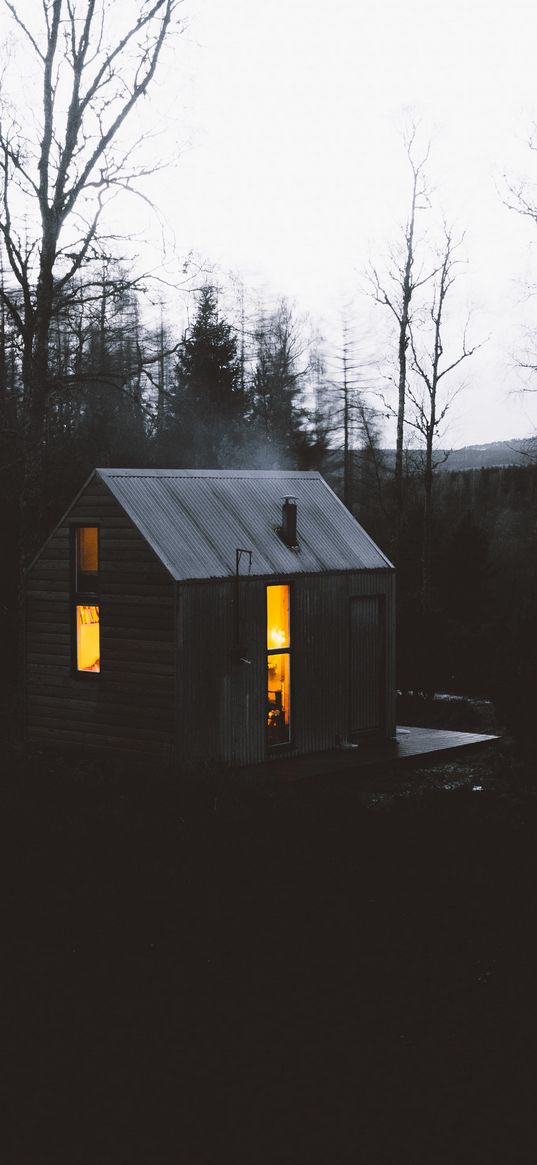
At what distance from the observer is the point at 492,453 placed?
5950 centimetres

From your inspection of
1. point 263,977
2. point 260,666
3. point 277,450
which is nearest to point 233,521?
point 260,666

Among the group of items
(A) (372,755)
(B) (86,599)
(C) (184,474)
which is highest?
(C) (184,474)

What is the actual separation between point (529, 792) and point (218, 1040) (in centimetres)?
689

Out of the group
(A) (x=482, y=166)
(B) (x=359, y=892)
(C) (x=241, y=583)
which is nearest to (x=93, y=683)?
(C) (x=241, y=583)

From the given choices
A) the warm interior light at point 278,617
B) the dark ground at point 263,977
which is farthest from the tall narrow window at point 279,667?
the dark ground at point 263,977

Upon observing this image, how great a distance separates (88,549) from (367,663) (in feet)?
13.9

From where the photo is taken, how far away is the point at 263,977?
6.66 meters

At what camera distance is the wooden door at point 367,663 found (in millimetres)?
15469

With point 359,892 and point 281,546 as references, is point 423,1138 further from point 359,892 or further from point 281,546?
point 281,546

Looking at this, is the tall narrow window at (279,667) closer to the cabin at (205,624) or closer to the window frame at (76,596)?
the cabin at (205,624)

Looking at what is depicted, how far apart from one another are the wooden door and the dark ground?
17.5 feet

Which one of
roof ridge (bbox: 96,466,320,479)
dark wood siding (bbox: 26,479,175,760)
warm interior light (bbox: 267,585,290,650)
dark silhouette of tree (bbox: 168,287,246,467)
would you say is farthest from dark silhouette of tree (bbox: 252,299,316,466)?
dark wood siding (bbox: 26,479,175,760)

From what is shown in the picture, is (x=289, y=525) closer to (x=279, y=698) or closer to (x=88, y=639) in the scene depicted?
(x=279, y=698)

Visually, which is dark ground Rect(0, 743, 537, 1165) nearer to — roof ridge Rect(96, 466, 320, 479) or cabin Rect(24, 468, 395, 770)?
cabin Rect(24, 468, 395, 770)
